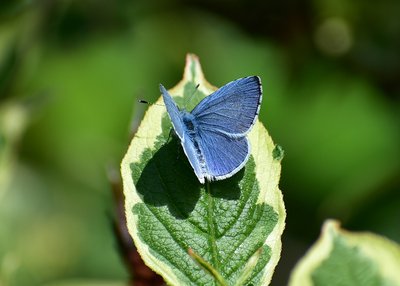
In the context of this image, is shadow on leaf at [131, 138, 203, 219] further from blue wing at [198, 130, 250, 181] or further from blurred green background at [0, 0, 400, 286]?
blurred green background at [0, 0, 400, 286]

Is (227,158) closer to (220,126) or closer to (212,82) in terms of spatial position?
(220,126)

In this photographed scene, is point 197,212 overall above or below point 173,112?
below

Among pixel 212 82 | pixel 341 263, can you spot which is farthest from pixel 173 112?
pixel 212 82

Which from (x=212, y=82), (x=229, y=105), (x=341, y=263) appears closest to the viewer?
(x=341, y=263)

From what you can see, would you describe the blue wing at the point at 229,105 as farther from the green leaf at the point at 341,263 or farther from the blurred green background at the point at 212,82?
the blurred green background at the point at 212,82

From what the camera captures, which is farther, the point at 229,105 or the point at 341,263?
the point at 229,105

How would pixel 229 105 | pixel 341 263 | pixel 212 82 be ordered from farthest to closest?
1. pixel 212 82
2. pixel 229 105
3. pixel 341 263

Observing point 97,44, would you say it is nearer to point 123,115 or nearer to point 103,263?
point 123,115
